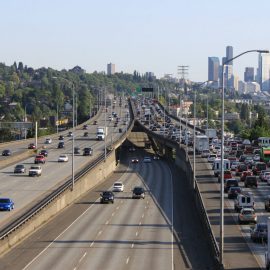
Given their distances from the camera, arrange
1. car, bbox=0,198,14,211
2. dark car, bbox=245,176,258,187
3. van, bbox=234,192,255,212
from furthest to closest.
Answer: dark car, bbox=245,176,258,187, car, bbox=0,198,14,211, van, bbox=234,192,255,212

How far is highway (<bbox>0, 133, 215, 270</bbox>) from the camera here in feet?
124

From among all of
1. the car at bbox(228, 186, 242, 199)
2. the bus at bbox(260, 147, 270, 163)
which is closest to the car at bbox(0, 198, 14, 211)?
the car at bbox(228, 186, 242, 199)

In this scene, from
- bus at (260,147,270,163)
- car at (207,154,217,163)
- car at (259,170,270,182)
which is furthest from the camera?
car at (207,154,217,163)

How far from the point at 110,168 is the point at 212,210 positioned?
49.7 meters

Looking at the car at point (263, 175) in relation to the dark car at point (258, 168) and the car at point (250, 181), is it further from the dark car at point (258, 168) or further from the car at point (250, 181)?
the car at point (250, 181)

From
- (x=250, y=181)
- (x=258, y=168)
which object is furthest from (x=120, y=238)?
(x=258, y=168)

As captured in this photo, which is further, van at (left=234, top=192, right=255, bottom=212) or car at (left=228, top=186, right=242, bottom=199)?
car at (left=228, top=186, right=242, bottom=199)

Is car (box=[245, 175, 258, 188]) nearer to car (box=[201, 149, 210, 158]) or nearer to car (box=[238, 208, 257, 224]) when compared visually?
car (box=[238, 208, 257, 224])

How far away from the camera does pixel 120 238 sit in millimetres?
45969

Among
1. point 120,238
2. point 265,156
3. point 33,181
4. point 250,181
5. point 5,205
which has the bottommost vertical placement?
point 120,238

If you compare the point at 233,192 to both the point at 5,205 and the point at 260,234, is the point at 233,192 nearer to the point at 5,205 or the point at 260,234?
the point at 5,205

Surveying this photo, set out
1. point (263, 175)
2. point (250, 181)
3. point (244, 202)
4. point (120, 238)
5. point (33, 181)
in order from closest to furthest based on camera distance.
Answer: point (120, 238) → point (244, 202) → point (250, 181) → point (33, 181) → point (263, 175)

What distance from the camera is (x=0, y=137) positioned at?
174 metres

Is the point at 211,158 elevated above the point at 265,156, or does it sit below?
below
